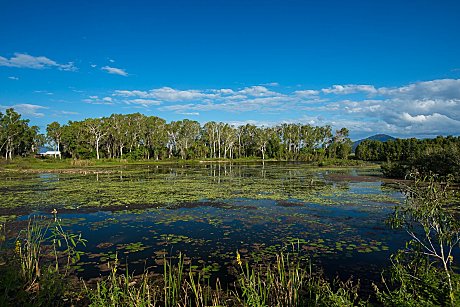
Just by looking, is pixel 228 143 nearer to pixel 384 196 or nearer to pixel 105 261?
pixel 384 196

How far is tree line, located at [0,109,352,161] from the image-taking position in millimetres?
69250

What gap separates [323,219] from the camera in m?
13.1

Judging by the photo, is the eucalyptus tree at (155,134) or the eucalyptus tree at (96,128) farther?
the eucalyptus tree at (155,134)

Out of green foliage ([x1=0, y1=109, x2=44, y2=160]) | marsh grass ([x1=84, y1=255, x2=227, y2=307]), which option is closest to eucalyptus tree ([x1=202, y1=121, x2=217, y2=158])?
green foliage ([x1=0, y1=109, x2=44, y2=160])

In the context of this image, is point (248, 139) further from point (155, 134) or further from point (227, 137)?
point (155, 134)

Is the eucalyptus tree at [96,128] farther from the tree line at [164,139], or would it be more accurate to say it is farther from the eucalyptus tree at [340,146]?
the eucalyptus tree at [340,146]

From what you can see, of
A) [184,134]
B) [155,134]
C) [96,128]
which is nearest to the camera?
[96,128]

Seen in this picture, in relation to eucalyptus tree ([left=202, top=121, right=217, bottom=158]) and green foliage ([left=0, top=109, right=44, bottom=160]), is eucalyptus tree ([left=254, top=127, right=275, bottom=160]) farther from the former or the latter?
green foliage ([left=0, top=109, right=44, bottom=160])

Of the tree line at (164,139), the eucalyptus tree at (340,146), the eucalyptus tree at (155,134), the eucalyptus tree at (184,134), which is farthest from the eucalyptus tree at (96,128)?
the eucalyptus tree at (340,146)

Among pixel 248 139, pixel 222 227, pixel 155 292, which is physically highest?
pixel 248 139

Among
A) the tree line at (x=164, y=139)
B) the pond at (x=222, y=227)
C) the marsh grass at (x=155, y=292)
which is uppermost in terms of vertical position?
the tree line at (x=164, y=139)

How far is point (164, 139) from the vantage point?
7731 centimetres

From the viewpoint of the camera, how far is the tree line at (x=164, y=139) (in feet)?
227

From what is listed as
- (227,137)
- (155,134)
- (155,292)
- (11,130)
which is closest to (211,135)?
(227,137)
